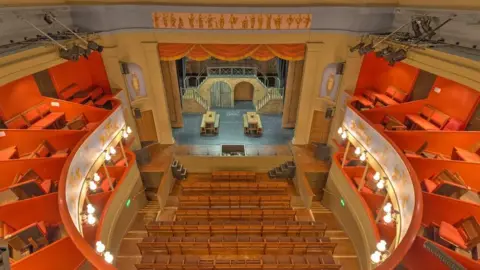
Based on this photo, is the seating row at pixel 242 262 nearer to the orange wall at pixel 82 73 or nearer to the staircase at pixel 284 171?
the staircase at pixel 284 171

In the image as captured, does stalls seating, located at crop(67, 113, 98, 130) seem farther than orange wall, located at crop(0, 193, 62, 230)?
Yes

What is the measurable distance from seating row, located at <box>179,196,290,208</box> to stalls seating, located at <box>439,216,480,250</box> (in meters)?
5.23

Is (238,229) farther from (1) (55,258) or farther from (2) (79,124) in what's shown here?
(2) (79,124)

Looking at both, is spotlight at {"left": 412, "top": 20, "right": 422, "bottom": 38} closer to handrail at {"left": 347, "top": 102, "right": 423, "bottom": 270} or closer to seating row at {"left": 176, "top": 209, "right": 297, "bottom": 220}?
handrail at {"left": 347, "top": 102, "right": 423, "bottom": 270}

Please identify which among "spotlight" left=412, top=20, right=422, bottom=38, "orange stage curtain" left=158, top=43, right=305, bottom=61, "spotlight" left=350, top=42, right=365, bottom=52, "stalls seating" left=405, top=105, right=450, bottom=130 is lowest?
"stalls seating" left=405, top=105, right=450, bottom=130

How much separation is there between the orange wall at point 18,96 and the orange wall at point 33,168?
92.4 inches

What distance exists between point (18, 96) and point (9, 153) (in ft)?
7.54

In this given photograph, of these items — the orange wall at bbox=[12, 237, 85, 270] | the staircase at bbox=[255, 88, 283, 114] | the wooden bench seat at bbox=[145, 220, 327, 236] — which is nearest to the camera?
the orange wall at bbox=[12, 237, 85, 270]

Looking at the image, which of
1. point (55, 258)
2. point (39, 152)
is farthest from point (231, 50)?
point (55, 258)

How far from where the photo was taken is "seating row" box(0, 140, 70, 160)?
286 inches

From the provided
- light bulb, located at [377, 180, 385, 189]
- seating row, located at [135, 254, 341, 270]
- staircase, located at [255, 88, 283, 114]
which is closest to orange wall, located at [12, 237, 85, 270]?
seating row, located at [135, 254, 341, 270]

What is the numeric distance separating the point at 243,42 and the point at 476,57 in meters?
6.45

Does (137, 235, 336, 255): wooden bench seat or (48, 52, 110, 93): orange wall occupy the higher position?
(48, 52, 110, 93): orange wall

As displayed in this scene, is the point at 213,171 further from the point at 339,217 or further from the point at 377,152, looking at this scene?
the point at 377,152
